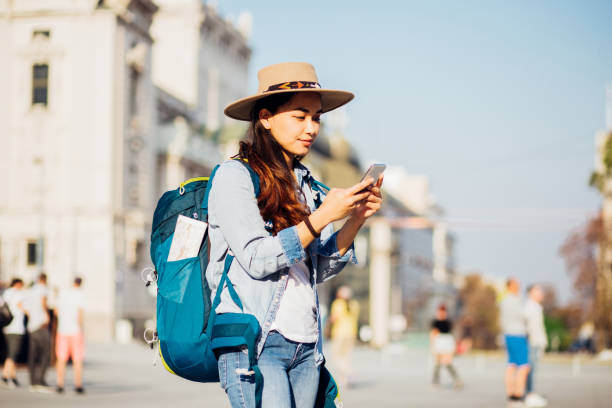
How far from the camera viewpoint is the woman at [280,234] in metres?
Answer: 3.32

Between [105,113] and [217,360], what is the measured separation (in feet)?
139

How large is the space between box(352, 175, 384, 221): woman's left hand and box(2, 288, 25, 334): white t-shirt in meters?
12.8

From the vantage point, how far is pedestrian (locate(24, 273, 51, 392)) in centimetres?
1547

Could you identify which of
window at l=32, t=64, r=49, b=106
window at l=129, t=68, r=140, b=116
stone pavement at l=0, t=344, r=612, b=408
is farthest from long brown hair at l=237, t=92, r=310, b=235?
window at l=129, t=68, r=140, b=116

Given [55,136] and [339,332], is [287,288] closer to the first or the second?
[339,332]

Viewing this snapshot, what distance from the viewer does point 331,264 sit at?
150 inches

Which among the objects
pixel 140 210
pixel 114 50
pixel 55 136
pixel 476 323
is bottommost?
pixel 476 323

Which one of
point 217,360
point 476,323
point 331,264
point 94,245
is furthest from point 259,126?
point 476,323

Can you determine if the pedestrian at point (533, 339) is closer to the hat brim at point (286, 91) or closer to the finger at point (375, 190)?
the hat brim at point (286, 91)

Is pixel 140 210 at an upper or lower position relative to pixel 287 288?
upper

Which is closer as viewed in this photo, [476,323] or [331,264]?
[331,264]

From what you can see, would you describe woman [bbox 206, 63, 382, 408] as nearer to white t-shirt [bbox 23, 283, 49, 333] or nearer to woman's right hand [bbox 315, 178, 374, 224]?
woman's right hand [bbox 315, 178, 374, 224]

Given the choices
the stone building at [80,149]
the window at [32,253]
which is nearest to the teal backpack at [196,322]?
the stone building at [80,149]

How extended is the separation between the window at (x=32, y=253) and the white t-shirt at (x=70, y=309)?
102ft
